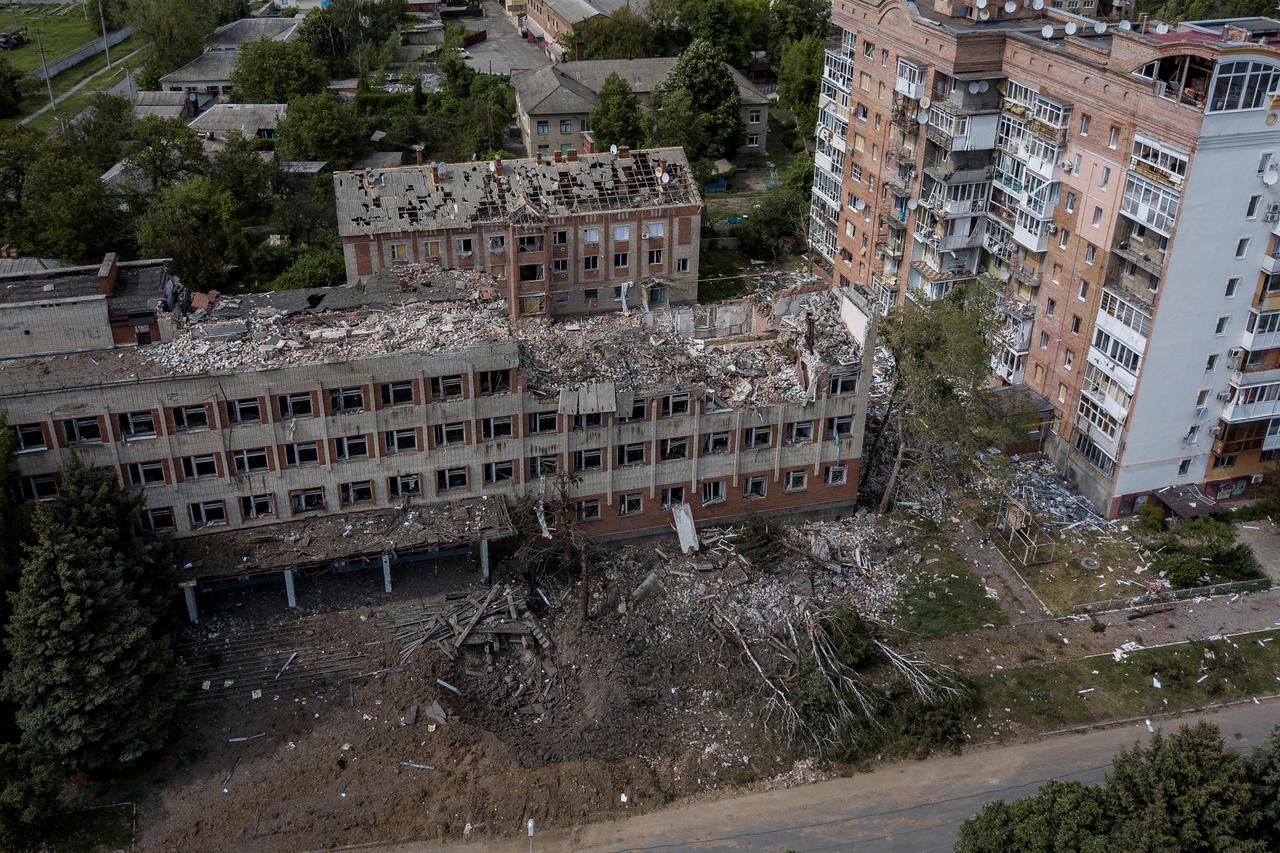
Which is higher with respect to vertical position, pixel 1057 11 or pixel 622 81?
pixel 1057 11

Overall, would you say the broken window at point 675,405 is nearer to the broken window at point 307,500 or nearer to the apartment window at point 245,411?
the broken window at point 307,500

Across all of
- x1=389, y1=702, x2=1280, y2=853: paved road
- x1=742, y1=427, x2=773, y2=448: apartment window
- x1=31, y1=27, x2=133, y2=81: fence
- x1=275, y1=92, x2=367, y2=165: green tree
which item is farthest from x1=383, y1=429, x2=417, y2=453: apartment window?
x1=31, y1=27, x2=133, y2=81: fence

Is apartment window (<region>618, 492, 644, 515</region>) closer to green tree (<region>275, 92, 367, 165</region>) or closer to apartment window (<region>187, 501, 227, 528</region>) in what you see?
apartment window (<region>187, 501, 227, 528</region>)

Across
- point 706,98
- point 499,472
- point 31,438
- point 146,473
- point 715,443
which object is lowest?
point 499,472

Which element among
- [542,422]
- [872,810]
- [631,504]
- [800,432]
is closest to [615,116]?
[800,432]

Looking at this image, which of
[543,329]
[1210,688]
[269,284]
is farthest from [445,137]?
[1210,688]

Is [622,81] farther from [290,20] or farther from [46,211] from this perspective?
[290,20]

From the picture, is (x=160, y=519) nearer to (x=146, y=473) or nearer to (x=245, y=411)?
(x=146, y=473)
